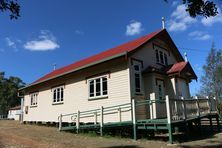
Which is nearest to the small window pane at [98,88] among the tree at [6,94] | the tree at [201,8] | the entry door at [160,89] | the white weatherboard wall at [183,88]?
the entry door at [160,89]

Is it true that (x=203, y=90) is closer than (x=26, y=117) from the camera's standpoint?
No

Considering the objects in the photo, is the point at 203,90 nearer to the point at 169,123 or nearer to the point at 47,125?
the point at 47,125

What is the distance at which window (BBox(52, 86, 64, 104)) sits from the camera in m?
20.4

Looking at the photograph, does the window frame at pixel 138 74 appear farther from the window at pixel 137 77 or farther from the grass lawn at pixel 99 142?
the grass lawn at pixel 99 142

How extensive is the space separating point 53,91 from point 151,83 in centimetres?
1008

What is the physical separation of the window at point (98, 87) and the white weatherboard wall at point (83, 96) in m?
0.41

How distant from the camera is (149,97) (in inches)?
618

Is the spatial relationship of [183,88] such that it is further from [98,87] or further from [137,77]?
[98,87]

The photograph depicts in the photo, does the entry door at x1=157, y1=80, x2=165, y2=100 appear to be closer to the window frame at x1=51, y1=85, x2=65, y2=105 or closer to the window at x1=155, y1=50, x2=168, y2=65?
the window at x1=155, y1=50, x2=168, y2=65

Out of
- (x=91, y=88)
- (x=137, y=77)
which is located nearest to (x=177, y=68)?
(x=137, y=77)

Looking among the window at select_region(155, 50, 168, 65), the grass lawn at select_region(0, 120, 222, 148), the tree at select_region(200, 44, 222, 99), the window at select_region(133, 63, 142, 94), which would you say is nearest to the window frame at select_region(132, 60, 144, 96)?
the window at select_region(133, 63, 142, 94)

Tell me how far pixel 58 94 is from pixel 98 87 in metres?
5.93

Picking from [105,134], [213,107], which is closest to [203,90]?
[213,107]

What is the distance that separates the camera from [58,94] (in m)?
21.0
